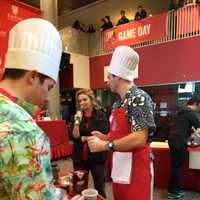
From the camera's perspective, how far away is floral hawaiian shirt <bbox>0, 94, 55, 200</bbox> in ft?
2.18

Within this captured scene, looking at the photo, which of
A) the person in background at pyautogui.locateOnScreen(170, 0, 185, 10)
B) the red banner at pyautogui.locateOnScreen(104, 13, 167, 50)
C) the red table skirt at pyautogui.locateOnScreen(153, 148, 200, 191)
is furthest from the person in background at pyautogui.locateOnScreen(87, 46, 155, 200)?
the person in background at pyautogui.locateOnScreen(170, 0, 185, 10)

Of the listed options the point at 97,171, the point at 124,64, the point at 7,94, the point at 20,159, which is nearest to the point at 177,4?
the point at 97,171

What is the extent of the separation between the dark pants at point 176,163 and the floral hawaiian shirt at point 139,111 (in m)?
2.39

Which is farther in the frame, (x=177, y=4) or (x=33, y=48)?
(x=177, y=4)

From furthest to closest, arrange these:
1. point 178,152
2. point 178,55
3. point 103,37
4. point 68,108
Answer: point 68,108 → point 103,37 → point 178,55 → point 178,152

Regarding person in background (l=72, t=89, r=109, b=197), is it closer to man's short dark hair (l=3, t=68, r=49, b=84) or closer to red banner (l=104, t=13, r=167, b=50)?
man's short dark hair (l=3, t=68, r=49, b=84)

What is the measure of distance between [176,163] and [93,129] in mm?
1730

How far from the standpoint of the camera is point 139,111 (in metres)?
1.58

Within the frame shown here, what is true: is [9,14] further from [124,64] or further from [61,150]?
[61,150]

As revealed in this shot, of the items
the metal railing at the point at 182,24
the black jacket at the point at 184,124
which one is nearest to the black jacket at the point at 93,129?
the black jacket at the point at 184,124

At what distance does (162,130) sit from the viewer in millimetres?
7023

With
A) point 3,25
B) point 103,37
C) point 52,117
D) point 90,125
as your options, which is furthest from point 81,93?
point 103,37

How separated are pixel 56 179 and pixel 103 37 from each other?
23.8 ft

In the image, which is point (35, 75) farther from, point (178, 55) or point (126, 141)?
point (178, 55)
